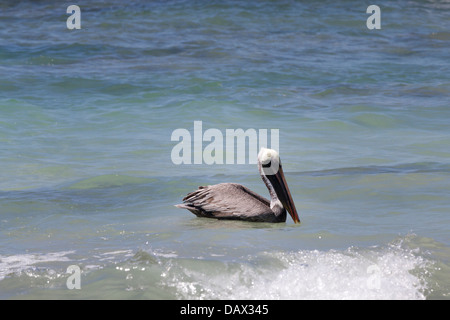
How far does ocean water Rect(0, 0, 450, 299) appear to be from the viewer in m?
4.79

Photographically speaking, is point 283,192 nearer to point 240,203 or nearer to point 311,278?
point 240,203

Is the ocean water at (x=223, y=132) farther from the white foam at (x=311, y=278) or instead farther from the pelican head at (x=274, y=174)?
the pelican head at (x=274, y=174)

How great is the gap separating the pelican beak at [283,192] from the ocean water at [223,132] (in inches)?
7.0

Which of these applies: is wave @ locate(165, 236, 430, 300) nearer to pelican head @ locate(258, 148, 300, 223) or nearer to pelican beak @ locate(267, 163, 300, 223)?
pelican beak @ locate(267, 163, 300, 223)

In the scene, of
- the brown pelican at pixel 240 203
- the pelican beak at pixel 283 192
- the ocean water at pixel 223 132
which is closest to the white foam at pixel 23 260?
the ocean water at pixel 223 132

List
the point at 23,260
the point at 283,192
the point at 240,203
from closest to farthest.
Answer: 1. the point at 23,260
2. the point at 240,203
3. the point at 283,192

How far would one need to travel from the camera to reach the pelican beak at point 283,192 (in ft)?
20.7

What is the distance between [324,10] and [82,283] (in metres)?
15.9

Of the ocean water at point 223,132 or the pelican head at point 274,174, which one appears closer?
the ocean water at point 223,132

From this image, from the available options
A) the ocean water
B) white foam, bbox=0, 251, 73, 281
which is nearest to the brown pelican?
the ocean water

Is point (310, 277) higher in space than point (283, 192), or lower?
lower

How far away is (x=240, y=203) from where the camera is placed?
630 cm

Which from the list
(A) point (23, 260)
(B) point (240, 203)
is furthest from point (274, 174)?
(A) point (23, 260)

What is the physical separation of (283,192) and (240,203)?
0.39m
